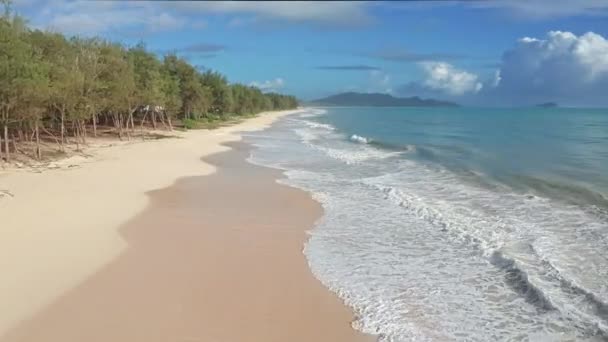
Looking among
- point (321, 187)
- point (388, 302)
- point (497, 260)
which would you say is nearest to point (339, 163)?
point (321, 187)

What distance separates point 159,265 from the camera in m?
10.7

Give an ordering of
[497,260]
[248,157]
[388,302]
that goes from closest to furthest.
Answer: [388,302], [497,260], [248,157]

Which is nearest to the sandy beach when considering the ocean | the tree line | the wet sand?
the wet sand

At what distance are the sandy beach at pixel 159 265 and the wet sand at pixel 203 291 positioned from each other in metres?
0.03

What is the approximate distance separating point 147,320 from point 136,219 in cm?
724

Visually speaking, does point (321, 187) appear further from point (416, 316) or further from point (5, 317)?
point (5, 317)

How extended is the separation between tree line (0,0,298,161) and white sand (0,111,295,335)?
3644 mm

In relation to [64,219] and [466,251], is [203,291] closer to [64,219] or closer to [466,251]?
[466,251]

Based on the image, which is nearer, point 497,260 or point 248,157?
point 497,260

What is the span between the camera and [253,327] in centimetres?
786

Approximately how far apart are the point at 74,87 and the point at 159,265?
24.0 meters

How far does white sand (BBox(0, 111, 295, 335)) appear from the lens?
367 inches

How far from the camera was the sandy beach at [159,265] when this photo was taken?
7.86 metres

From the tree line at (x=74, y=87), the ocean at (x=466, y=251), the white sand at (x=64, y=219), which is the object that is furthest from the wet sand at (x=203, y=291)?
the tree line at (x=74, y=87)
